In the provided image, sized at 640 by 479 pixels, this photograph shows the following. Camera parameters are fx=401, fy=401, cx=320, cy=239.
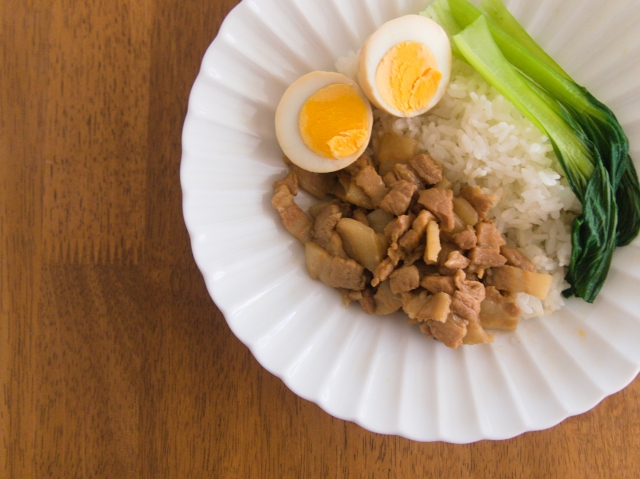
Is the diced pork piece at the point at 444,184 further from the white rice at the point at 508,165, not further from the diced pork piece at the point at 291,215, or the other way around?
the diced pork piece at the point at 291,215

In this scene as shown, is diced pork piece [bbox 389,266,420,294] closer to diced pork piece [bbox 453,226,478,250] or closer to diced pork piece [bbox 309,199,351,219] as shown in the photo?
diced pork piece [bbox 453,226,478,250]

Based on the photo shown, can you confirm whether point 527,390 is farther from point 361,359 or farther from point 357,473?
point 357,473

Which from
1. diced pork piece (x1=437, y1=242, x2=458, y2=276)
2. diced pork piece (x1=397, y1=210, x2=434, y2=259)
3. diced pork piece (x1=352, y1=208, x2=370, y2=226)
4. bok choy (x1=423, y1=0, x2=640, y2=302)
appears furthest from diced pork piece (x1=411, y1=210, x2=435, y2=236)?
bok choy (x1=423, y1=0, x2=640, y2=302)

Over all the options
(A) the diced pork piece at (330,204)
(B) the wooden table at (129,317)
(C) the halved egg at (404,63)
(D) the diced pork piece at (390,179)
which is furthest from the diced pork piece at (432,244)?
(B) the wooden table at (129,317)

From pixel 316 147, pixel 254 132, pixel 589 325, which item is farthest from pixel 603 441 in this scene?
pixel 254 132

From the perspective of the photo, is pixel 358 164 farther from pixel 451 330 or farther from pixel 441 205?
pixel 451 330

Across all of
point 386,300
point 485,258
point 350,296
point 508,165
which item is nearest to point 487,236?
point 485,258
